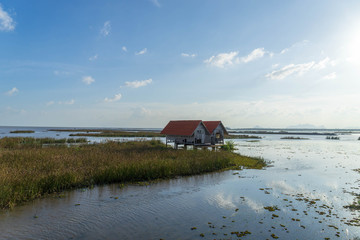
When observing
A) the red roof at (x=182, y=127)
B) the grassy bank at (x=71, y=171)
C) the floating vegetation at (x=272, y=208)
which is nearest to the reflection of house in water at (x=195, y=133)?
the red roof at (x=182, y=127)

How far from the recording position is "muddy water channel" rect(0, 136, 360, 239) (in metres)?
8.77

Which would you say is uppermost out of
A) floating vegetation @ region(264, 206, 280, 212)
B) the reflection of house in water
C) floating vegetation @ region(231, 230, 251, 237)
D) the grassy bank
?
the reflection of house in water

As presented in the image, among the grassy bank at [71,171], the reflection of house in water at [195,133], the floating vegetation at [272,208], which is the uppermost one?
the reflection of house in water at [195,133]

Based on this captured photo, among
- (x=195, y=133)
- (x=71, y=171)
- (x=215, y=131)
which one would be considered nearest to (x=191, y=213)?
(x=71, y=171)

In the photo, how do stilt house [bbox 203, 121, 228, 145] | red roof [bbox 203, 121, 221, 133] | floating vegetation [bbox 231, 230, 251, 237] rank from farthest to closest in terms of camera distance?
red roof [bbox 203, 121, 221, 133]
stilt house [bbox 203, 121, 228, 145]
floating vegetation [bbox 231, 230, 251, 237]

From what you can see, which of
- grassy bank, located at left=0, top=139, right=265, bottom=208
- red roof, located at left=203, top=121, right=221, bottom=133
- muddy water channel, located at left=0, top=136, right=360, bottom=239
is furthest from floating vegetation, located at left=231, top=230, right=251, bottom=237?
red roof, located at left=203, top=121, right=221, bottom=133

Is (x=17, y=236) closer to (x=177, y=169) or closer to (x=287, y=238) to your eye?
(x=287, y=238)

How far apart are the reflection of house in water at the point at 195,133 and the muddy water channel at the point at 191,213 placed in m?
17.5

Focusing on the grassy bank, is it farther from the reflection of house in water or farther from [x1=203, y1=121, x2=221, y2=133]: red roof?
[x1=203, y1=121, x2=221, y2=133]: red roof

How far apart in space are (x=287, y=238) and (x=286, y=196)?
5851mm

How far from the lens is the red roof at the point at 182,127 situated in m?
34.1

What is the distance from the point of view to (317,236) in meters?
8.70

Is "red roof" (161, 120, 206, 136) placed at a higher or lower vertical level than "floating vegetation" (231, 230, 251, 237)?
higher

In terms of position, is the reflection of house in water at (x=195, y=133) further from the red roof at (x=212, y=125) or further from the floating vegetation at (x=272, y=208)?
the floating vegetation at (x=272, y=208)
